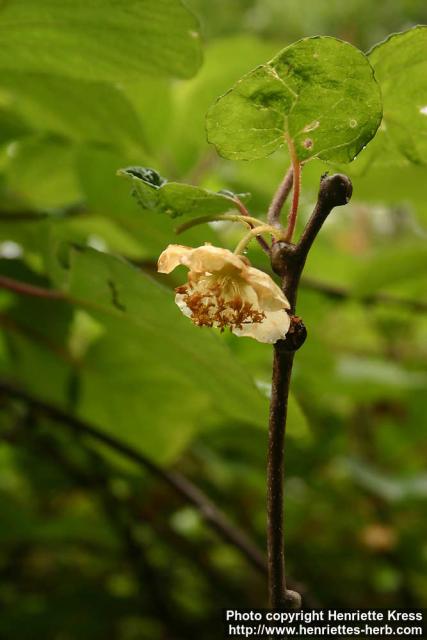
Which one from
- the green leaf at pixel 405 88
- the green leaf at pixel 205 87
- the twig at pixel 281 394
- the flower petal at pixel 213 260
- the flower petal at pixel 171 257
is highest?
the green leaf at pixel 205 87

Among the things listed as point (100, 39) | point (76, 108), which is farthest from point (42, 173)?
point (100, 39)

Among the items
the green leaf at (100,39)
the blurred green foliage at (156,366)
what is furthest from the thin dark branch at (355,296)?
the green leaf at (100,39)

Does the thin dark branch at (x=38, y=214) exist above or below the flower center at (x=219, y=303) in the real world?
above

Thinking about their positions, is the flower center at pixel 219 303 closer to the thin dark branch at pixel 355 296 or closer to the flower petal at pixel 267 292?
the flower petal at pixel 267 292

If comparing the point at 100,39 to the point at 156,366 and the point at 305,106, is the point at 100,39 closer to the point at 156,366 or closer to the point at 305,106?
the point at 305,106

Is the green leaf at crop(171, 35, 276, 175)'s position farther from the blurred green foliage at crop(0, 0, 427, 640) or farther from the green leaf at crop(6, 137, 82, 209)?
the green leaf at crop(6, 137, 82, 209)

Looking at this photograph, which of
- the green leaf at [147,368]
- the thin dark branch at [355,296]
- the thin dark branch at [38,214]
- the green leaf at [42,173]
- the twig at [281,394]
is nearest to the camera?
the twig at [281,394]
